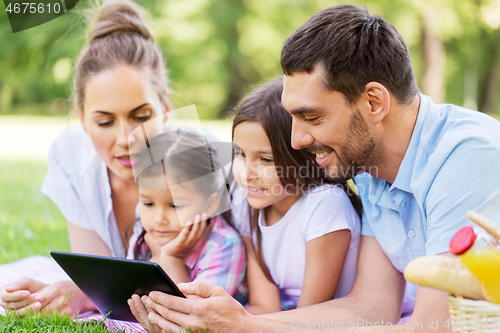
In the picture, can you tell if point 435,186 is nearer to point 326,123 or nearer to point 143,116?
point 326,123

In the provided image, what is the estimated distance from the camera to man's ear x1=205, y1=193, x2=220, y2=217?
2.80 metres

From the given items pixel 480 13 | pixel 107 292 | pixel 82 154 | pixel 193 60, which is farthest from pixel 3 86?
pixel 107 292

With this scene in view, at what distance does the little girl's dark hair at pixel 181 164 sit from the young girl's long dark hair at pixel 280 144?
12.3 inches

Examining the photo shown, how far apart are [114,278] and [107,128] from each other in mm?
1303

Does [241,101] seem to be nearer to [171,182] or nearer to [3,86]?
[171,182]

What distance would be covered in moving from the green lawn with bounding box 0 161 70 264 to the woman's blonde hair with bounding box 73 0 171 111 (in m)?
1.51

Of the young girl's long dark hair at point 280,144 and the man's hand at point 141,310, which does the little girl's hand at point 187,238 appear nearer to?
the young girl's long dark hair at point 280,144

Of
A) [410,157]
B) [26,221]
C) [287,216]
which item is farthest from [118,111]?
[26,221]

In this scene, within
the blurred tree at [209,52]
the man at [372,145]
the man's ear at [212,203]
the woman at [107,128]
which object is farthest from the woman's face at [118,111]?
the blurred tree at [209,52]

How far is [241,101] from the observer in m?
2.83

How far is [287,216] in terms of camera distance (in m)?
2.71

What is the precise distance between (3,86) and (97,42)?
23.7 metres

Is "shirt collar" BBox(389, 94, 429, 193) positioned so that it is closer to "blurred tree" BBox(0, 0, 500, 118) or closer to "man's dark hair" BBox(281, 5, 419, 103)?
"man's dark hair" BBox(281, 5, 419, 103)

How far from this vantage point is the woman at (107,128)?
310 cm
